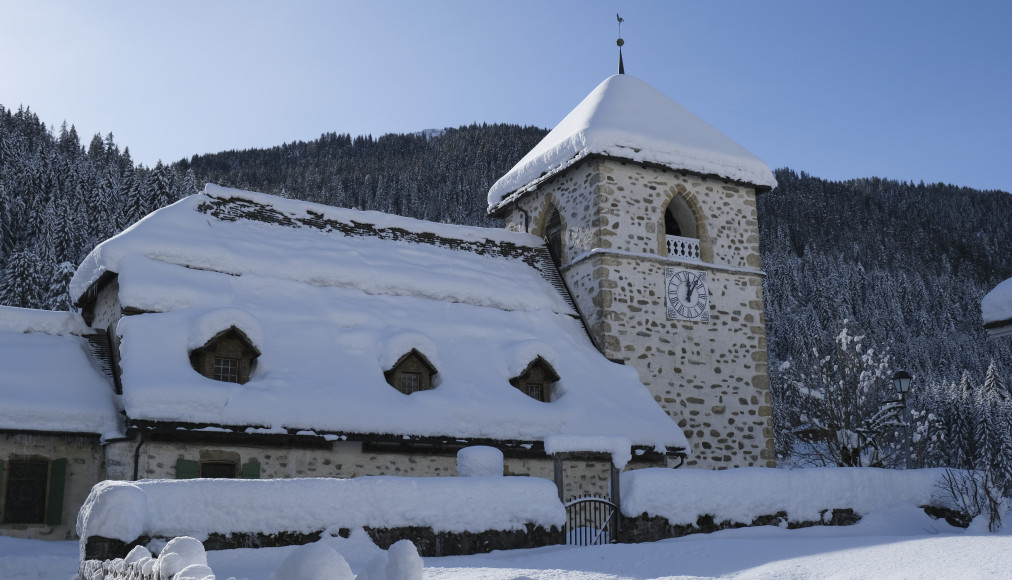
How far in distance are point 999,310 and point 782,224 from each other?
11928 centimetres

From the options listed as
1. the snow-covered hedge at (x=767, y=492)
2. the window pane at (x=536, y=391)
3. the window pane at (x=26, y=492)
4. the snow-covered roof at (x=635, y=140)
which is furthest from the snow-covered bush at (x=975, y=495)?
the window pane at (x=26, y=492)

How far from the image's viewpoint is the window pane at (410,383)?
1638 cm

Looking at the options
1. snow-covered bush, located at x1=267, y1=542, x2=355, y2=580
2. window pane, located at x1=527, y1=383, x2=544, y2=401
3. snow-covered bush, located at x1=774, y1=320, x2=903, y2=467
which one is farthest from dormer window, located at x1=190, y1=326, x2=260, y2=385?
snow-covered bush, located at x1=774, y1=320, x2=903, y2=467

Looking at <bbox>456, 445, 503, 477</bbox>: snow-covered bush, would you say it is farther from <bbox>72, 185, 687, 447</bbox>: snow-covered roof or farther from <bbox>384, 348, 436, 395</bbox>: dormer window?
<bbox>384, 348, 436, 395</bbox>: dormer window

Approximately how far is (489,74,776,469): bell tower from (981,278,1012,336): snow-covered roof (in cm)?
472

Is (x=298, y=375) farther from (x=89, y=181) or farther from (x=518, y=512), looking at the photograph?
(x=89, y=181)

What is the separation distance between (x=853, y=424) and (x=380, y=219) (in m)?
12.8

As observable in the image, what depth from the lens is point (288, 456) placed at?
1464 centimetres

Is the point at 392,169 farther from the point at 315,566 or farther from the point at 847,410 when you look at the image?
the point at 315,566

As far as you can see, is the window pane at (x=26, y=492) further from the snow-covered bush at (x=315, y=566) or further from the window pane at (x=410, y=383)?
the snow-covered bush at (x=315, y=566)

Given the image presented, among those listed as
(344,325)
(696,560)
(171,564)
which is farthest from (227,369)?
(171,564)

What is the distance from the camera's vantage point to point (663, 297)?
20.4 m

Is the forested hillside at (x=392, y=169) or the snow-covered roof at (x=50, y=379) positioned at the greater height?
the forested hillside at (x=392, y=169)

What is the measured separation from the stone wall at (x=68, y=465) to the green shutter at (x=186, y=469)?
5.11 ft
